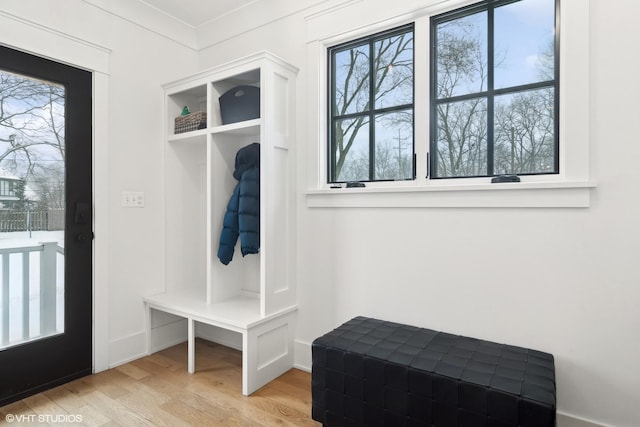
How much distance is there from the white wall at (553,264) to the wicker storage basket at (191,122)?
1230 millimetres

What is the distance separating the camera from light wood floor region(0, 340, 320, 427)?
1813 millimetres

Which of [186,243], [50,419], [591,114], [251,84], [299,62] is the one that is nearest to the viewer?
[591,114]

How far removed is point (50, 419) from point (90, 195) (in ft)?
4.24

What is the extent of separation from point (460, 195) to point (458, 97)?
55 cm

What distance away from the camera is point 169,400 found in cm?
199

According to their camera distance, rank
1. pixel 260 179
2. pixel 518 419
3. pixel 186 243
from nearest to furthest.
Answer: pixel 518 419, pixel 260 179, pixel 186 243

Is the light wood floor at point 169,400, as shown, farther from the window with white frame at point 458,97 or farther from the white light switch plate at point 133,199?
the window with white frame at point 458,97

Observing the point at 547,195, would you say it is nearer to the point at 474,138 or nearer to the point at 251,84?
the point at 474,138

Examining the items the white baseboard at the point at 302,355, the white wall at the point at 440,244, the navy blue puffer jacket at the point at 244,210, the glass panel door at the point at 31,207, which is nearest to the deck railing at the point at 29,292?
the glass panel door at the point at 31,207

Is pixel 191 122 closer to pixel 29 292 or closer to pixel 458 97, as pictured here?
pixel 29 292

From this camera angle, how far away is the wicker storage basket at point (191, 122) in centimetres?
256

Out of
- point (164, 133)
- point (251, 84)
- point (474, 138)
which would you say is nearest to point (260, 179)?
point (251, 84)

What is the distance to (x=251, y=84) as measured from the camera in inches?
103

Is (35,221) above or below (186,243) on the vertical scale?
above
